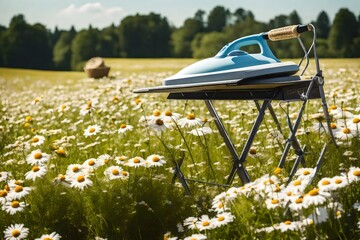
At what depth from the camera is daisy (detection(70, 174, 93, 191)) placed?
121 inches

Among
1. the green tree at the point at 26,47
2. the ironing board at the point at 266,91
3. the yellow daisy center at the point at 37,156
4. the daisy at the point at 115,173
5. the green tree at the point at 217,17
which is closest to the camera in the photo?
the ironing board at the point at 266,91

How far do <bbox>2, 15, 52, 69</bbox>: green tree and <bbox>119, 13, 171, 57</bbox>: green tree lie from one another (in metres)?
8.86

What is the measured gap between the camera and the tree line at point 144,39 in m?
45.6

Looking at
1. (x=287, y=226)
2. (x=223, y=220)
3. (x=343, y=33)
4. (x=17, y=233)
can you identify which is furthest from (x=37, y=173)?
(x=343, y=33)

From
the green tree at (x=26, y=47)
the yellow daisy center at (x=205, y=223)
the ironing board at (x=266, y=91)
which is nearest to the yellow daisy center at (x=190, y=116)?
the ironing board at (x=266, y=91)

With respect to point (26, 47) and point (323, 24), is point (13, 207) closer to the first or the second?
point (26, 47)

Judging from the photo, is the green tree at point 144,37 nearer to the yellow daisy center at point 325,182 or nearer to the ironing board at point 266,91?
the ironing board at point 266,91

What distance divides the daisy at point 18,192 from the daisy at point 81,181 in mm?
322

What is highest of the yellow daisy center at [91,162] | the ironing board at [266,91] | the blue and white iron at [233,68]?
the blue and white iron at [233,68]

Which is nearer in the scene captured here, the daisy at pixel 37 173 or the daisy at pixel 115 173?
the daisy at pixel 115 173

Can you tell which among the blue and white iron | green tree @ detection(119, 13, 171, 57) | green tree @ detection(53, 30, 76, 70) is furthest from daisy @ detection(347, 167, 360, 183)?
green tree @ detection(53, 30, 76, 70)

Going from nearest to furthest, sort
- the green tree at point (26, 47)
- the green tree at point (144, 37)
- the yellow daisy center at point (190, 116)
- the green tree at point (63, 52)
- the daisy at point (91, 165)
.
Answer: the yellow daisy center at point (190, 116) < the daisy at point (91, 165) < the green tree at point (26, 47) < the green tree at point (144, 37) < the green tree at point (63, 52)

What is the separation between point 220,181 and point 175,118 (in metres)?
0.77

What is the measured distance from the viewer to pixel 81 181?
312cm
